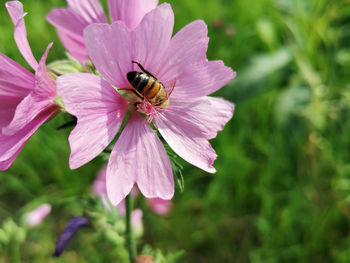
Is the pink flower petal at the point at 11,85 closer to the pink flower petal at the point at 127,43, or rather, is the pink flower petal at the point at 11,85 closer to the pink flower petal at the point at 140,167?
the pink flower petal at the point at 127,43

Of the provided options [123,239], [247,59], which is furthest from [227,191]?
[123,239]

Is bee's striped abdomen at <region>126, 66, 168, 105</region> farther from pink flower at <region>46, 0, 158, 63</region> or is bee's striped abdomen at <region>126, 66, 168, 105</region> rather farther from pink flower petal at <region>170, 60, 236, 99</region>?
pink flower at <region>46, 0, 158, 63</region>

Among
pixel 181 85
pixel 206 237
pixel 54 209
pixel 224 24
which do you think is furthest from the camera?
pixel 224 24

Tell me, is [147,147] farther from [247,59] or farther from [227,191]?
[247,59]

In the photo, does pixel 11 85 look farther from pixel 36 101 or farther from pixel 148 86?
pixel 148 86

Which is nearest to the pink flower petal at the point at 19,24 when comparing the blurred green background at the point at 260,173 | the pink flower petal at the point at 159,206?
the blurred green background at the point at 260,173

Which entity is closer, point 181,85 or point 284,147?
point 181,85

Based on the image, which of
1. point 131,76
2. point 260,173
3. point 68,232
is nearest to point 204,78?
point 131,76

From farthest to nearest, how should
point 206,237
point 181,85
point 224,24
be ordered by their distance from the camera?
point 224,24 < point 206,237 < point 181,85
